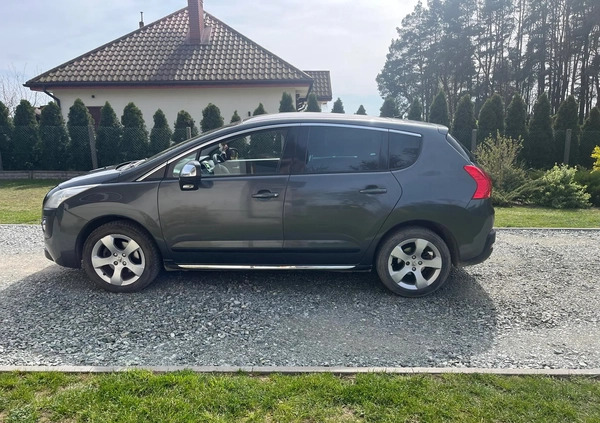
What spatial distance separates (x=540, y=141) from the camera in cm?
1427

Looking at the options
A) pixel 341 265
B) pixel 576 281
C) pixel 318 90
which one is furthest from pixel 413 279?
pixel 318 90

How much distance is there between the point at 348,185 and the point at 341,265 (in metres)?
0.85

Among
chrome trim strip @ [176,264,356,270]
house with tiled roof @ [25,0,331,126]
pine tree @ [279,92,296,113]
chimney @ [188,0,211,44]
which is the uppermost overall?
chimney @ [188,0,211,44]

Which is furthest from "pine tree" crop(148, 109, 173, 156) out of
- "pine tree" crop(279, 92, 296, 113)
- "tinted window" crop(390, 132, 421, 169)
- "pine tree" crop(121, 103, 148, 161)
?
"tinted window" crop(390, 132, 421, 169)

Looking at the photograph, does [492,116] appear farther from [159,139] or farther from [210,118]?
[159,139]

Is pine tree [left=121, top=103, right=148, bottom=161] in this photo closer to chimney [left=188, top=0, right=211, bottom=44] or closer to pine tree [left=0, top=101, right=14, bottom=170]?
pine tree [left=0, top=101, right=14, bottom=170]

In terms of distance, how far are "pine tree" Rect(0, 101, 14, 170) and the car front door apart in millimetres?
13591

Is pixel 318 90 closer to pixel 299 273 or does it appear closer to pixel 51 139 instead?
pixel 51 139

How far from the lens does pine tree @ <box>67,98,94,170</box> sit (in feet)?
46.7

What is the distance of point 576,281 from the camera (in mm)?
4676

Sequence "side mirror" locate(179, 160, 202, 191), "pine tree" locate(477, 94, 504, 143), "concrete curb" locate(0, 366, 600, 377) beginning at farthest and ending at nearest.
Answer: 1. "pine tree" locate(477, 94, 504, 143)
2. "side mirror" locate(179, 160, 202, 191)
3. "concrete curb" locate(0, 366, 600, 377)

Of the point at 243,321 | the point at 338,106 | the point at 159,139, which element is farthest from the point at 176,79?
the point at 243,321

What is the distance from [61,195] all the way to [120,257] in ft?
2.95

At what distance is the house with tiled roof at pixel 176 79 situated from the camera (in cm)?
1628
